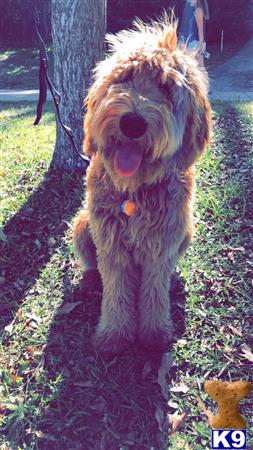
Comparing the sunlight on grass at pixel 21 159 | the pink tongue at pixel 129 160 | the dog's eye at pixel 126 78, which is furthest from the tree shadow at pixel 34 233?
the dog's eye at pixel 126 78

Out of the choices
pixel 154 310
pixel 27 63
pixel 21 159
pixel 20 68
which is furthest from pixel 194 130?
pixel 27 63

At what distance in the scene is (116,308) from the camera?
2.99 metres

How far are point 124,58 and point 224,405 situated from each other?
205 cm

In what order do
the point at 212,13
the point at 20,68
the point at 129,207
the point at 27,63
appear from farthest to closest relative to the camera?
the point at 27,63
the point at 20,68
the point at 212,13
the point at 129,207

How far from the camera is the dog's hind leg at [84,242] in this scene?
132 inches

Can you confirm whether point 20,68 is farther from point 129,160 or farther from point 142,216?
point 129,160

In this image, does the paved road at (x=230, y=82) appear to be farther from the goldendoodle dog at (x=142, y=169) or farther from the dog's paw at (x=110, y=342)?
the dog's paw at (x=110, y=342)

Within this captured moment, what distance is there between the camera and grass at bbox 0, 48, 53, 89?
1543 centimetres

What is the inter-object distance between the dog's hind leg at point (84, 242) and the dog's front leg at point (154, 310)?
0.60 metres

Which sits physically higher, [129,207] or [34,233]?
[129,207]

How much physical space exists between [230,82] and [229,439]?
1205 cm

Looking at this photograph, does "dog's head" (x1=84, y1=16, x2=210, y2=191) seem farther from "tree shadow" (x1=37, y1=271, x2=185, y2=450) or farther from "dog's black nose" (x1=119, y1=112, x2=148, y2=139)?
"tree shadow" (x1=37, y1=271, x2=185, y2=450)

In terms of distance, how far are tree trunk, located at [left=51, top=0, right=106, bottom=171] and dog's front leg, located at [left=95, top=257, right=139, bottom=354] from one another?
214cm

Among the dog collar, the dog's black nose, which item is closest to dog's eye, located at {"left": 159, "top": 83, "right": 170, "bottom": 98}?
the dog's black nose
